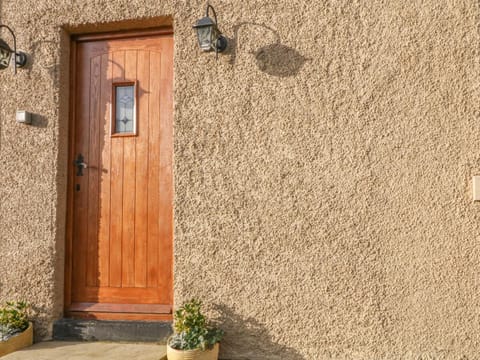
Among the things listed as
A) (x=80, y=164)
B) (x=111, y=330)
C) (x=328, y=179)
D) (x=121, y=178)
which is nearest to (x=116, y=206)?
(x=121, y=178)

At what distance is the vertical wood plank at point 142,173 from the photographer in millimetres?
4016

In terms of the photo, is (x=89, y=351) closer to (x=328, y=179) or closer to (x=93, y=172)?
(x=93, y=172)

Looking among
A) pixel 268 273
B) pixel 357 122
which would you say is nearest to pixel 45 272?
pixel 268 273

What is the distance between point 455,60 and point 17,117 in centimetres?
375

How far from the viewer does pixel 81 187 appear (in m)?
4.20

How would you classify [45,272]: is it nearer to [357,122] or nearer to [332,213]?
[332,213]

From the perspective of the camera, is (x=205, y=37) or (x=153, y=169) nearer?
(x=205, y=37)

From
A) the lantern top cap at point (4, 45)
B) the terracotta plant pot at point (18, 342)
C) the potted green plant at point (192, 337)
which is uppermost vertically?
the lantern top cap at point (4, 45)

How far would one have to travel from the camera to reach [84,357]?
340 cm

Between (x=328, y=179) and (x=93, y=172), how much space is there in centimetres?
214

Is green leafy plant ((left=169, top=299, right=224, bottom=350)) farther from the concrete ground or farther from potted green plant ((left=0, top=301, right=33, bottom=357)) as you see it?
potted green plant ((left=0, top=301, right=33, bottom=357))

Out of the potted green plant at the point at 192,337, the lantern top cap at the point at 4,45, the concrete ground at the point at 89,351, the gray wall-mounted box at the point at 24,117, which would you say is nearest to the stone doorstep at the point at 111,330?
the concrete ground at the point at 89,351

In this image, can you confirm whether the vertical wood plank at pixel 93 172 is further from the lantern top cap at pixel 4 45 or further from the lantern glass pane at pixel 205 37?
the lantern glass pane at pixel 205 37

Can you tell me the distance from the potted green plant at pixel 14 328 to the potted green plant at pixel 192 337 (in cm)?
132
